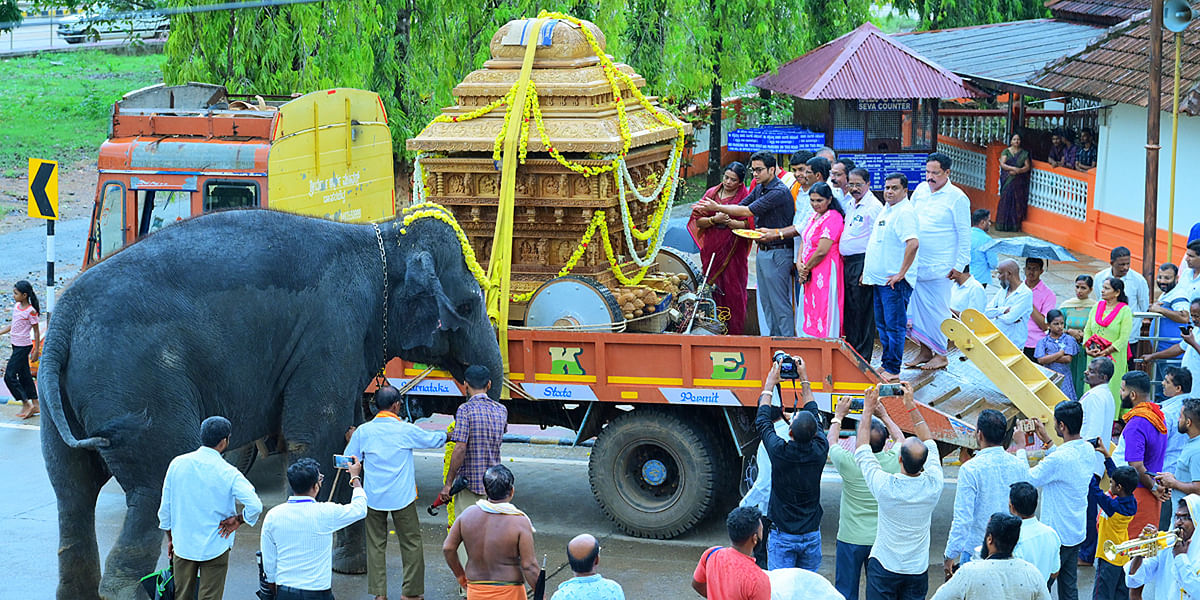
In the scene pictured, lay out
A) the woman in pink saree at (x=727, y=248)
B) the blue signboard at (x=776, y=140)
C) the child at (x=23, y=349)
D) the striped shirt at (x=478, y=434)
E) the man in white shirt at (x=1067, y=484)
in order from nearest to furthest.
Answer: the man in white shirt at (x=1067, y=484) < the striped shirt at (x=478, y=434) < the woman in pink saree at (x=727, y=248) < the child at (x=23, y=349) < the blue signboard at (x=776, y=140)

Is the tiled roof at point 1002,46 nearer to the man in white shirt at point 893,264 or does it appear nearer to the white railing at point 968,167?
the white railing at point 968,167

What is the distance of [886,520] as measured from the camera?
6.68m

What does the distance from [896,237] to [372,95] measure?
18.7ft

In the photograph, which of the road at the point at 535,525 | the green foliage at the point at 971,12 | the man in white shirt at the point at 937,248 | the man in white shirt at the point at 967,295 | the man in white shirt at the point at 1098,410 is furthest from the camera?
the green foliage at the point at 971,12

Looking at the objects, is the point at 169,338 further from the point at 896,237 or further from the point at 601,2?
the point at 601,2

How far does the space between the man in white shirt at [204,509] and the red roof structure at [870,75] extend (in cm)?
1594

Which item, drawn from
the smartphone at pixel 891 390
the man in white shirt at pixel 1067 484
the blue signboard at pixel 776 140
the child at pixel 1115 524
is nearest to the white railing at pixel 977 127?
the blue signboard at pixel 776 140

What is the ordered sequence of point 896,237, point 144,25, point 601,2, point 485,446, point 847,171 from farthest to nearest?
point 144,25 → point 601,2 → point 847,171 → point 896,237 → point 485,446

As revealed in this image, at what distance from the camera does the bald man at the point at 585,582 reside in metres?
5.59

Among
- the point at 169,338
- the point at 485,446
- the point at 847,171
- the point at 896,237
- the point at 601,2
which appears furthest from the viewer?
the point at 601,2

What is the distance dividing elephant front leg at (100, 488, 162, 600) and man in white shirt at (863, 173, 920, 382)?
4.77 metres

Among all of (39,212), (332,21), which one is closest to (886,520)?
(39,212)

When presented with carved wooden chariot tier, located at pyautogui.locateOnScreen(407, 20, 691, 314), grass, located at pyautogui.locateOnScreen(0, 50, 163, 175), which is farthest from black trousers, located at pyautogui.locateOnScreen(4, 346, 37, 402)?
grass, located at pyautogui.locateOnScreen(0, 50, 163, 175)

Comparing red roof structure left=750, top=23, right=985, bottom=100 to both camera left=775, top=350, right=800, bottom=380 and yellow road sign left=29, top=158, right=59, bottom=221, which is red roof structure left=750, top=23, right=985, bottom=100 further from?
camera left=775, top=350, right=800, bottom=380
